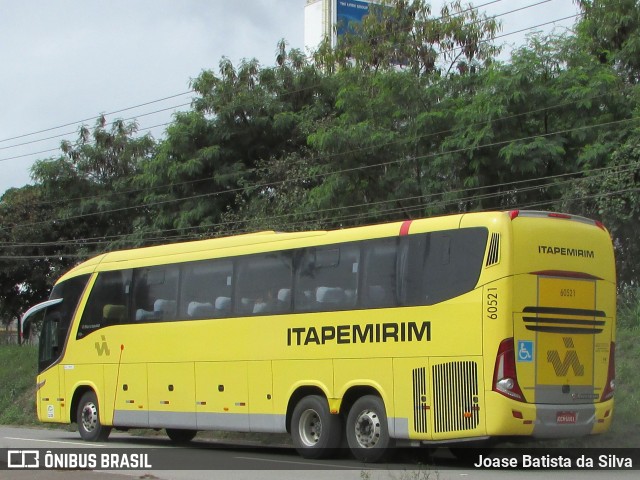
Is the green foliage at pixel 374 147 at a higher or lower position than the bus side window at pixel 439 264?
higher

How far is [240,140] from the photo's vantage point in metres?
35.3

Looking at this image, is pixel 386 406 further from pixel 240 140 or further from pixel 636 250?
pixel 240 140

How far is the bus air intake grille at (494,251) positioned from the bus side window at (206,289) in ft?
17.6

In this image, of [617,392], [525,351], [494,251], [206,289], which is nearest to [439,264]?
[494,251]

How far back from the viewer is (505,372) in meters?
13.3

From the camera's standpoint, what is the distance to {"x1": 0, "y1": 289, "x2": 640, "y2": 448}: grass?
1698 cm

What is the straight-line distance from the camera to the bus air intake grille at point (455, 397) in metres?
13.5

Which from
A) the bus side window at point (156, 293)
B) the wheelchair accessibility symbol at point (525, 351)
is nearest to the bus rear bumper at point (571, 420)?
the wheelchair accessibility symbol at point (525, 351)

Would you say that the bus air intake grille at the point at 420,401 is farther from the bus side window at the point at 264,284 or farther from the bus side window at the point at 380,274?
the bus side window at the point at 264,284

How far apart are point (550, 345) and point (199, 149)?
73.6ft

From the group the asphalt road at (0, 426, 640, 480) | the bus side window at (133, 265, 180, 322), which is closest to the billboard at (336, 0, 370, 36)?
the bus side window at (133, 265, 180, 322)

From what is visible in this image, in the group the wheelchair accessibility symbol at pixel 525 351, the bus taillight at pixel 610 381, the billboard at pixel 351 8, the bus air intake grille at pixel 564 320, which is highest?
the billboard at pixel 351 8

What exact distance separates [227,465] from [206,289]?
3940mm

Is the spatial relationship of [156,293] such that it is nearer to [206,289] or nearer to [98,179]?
[206,289]
